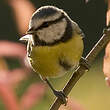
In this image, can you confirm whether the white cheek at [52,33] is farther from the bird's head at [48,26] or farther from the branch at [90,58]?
the branch at [90,58]

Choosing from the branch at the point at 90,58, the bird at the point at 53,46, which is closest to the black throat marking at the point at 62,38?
the bird at the point at 53,46

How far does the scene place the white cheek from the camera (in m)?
1.62

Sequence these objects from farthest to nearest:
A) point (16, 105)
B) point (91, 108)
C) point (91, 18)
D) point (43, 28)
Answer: point (91, 18)
point (91, 108)
point (43, 28)
point (16, 105)

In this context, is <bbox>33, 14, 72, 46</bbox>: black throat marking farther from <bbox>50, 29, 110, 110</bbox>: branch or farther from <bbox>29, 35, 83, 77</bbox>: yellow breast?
<bbox>50, 29, 110, 110</bbox>: branch

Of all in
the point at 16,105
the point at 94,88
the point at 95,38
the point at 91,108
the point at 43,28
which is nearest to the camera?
the point at 16,105

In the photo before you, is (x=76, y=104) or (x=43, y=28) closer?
(x=76, y=104)

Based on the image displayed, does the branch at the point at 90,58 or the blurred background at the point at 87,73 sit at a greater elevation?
the branch at the point at 90,58

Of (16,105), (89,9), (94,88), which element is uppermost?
(16,105)

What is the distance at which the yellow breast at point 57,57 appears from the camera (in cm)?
161

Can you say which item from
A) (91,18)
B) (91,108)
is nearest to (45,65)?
(91,108)

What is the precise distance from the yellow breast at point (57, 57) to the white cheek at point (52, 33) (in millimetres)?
25

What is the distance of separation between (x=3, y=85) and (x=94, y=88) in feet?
9.58

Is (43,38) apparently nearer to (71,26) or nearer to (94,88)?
(71,26)

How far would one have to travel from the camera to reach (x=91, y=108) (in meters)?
3.77
